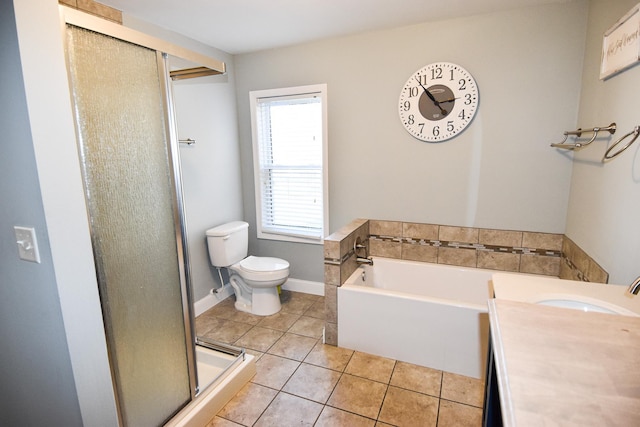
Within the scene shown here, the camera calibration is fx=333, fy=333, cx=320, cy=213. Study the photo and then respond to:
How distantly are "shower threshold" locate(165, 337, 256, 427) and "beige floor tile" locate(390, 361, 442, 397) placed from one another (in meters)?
0.92

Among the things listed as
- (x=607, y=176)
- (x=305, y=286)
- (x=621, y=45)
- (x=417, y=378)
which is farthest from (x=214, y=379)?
(x=621, y=45)

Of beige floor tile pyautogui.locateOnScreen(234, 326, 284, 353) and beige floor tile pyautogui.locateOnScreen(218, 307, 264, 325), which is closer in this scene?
beige floor tile pyautogui.locateOnScreen(234, 326, 284, 353)

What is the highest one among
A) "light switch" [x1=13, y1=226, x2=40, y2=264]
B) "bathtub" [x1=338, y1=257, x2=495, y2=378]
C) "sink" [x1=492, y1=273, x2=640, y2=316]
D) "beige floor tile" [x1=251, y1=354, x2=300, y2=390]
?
"light switch" [x1=13, y1=226, x2=40, y2=264]

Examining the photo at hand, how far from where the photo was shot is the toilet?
9.29 ft

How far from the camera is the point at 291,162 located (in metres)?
3.18

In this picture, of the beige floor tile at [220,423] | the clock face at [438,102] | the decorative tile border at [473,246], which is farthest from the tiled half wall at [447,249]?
the beige floor tile at [220,423]

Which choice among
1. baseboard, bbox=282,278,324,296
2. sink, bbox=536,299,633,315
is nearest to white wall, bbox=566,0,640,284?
sink, bbox=536,299,633,315

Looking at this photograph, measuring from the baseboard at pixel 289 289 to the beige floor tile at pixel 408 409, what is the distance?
144cm

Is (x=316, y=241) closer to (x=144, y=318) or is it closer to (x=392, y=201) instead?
(x=392, y=201)

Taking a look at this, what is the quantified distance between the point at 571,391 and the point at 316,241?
8.53 ft

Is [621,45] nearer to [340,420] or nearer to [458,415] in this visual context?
[458,415]

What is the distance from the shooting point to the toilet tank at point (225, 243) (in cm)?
290

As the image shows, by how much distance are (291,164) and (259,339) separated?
1579mm

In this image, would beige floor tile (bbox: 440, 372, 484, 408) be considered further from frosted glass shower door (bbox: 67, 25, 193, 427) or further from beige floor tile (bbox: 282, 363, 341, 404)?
frosted glass shower door (bbox: 67, 25, 193, 427)
